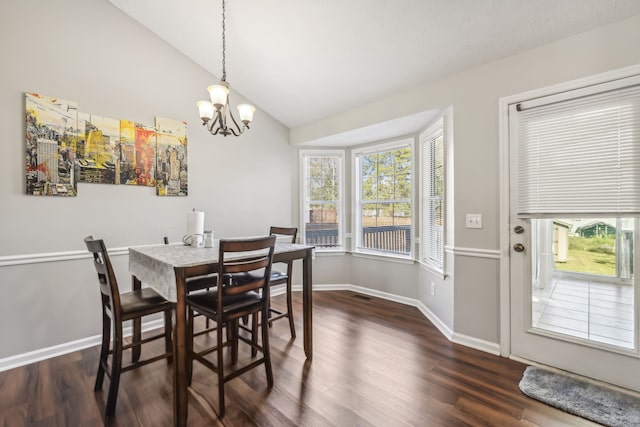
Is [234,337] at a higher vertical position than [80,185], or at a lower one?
lower

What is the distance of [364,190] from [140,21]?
3.24 metres

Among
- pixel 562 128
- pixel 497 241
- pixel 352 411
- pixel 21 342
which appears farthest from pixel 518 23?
pixel 21 342

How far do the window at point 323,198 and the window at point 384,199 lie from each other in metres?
0.28

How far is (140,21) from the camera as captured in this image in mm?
2912

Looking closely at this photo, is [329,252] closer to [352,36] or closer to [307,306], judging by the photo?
[307,306]

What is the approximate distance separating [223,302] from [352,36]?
2427mm

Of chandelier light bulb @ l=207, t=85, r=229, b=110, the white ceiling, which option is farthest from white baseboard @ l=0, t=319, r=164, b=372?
the white ceiling

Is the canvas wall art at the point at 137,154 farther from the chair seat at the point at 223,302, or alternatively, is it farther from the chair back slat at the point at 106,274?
the chair seat at the point at 223,302

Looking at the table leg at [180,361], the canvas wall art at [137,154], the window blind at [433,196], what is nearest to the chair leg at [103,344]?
the table leg at [180,361]

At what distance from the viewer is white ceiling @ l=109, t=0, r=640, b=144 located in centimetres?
202

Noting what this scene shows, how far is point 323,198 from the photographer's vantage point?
4.36 meters

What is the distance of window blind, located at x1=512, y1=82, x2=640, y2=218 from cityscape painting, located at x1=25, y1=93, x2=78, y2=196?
3.76 m

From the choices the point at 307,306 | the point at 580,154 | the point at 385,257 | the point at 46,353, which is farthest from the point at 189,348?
the point at 580,154

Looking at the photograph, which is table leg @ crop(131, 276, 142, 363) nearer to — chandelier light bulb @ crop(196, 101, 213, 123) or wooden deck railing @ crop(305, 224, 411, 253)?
chandelier light bulb @ crop(196, 101, 213, 123)
